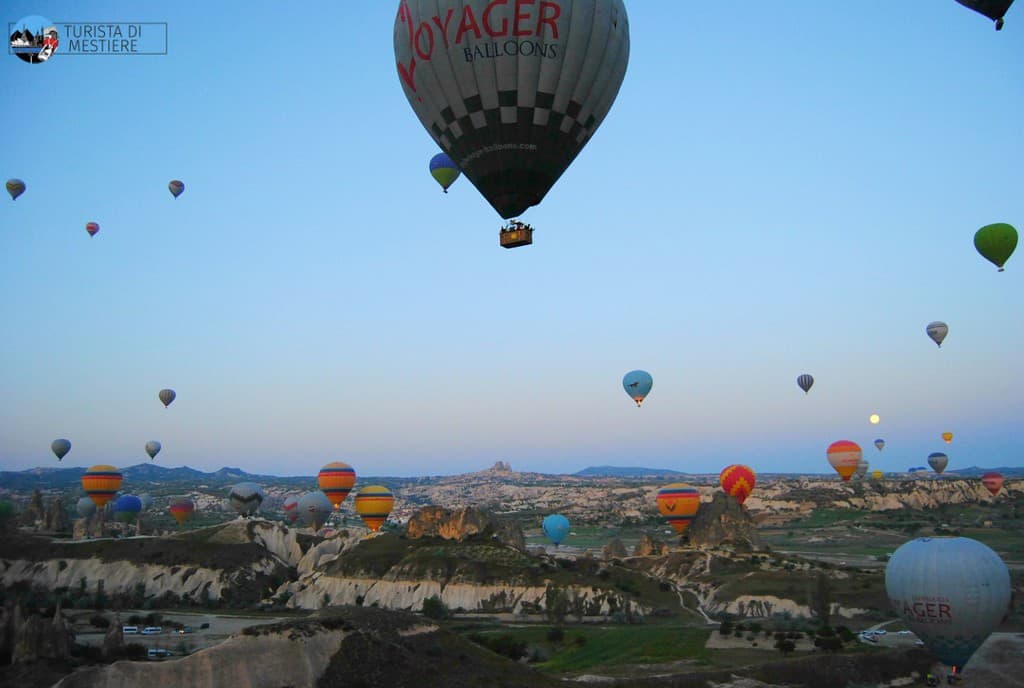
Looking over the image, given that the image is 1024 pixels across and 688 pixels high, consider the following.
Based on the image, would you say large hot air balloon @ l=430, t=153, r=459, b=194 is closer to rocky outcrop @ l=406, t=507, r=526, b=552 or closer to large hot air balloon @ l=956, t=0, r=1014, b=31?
large hot air balloon @ l=956, t=0, r=1014, b=31

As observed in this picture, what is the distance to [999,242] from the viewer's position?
50.8m

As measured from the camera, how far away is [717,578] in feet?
252

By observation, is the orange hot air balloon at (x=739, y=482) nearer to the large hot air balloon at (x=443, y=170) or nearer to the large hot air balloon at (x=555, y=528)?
the large hot air balloon at (x=555, y=528)

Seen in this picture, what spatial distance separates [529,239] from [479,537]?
61568 millimetres

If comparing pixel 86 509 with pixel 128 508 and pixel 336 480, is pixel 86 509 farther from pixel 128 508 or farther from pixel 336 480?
pixel 336 480

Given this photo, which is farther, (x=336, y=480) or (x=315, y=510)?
(x=315, y=510)

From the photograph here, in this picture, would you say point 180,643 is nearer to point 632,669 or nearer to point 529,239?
point 632,669

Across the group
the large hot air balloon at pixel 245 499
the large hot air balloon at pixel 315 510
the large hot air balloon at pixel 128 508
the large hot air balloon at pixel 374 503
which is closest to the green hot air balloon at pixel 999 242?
the large hot air balloon at pixel 374 503

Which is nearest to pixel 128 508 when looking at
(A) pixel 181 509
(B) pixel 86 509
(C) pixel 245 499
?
(A) pixel 181 509

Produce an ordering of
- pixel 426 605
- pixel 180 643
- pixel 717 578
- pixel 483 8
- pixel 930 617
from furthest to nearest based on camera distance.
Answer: pixel 717 578 → pixel 426 605 → pixel 180 643 → pixel 930 617 → pixel 483 8

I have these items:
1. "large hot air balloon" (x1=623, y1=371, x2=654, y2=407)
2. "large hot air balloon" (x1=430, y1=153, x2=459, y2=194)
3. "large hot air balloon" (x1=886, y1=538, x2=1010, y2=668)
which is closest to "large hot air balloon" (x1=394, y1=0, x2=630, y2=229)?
"large hot air balloon" (x1=430, y1=153, x2=459, y2=194)

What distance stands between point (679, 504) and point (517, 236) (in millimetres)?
64460

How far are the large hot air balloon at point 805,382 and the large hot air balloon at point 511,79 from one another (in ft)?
244

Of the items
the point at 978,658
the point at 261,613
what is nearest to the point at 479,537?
the point at 261,613
